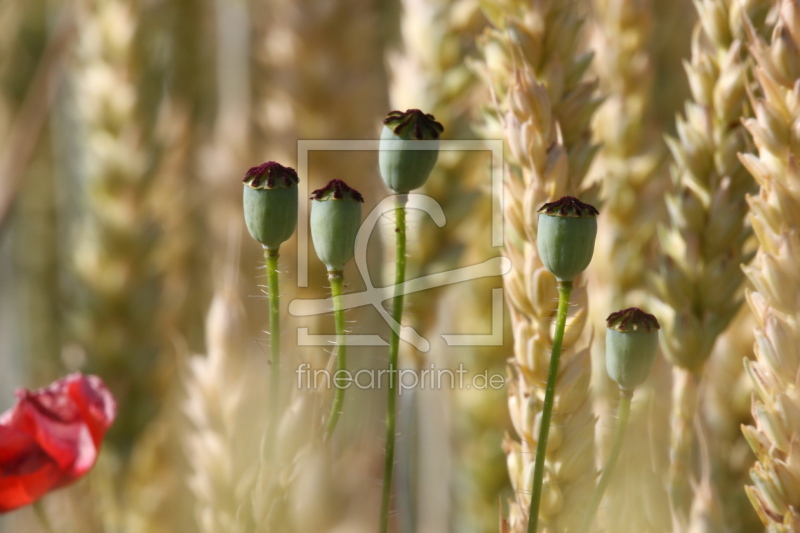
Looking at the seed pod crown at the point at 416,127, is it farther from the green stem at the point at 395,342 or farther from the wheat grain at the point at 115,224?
the wheat grain at the point at 115,224

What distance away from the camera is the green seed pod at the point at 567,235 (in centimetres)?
35

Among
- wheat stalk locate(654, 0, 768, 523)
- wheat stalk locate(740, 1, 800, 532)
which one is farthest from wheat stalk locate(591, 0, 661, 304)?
wheat stalk locate(740, 1, 800, 532)

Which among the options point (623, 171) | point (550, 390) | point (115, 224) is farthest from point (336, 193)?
point (115, 224)

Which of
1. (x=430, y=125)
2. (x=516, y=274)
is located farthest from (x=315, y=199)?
(x=516, y=274)

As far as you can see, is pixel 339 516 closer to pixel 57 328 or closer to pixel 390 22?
pixel 57 328

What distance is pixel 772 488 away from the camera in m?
0.41

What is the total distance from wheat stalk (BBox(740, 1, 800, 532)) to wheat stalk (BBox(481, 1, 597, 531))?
85 millimetres

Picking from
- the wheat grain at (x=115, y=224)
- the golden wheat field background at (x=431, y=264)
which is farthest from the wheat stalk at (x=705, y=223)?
the wheat grain at (x=115, y=224)

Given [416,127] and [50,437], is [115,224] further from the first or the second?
[416,127]

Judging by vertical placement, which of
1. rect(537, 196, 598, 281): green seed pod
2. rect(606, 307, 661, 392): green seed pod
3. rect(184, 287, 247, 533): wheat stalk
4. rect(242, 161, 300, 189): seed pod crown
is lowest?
rect(184, 287, 247, 533): wheat stalk

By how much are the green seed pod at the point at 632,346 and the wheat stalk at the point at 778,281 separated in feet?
0.25

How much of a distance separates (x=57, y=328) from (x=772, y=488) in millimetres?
859

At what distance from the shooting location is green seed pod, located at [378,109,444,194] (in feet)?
1.20

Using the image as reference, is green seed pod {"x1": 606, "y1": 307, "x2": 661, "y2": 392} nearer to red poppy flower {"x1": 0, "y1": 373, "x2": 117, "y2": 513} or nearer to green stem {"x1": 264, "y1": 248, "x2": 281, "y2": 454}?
green stem {"x1": 264, "y1": 248, "x2": 281, "y2": 454}
